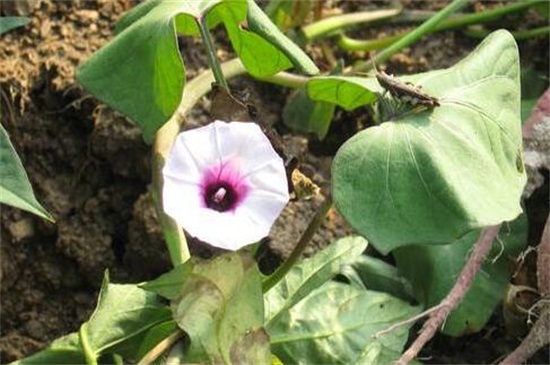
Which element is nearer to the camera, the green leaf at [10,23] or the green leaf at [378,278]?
the green leaf at [10,23]

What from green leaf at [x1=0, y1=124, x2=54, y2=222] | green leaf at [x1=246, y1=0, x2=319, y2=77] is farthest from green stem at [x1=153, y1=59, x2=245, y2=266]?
green leaf at [x1=0, y1=124, x2=54, y2=222]

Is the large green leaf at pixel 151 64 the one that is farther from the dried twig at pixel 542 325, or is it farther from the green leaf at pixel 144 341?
the dried twig at pixel 542 325

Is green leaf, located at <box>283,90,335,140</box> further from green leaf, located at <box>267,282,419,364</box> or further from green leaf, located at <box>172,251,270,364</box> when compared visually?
green leaf, located at <box>172,251,270,364</box>

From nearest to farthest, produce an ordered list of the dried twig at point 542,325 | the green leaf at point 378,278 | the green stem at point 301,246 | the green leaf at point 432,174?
the green leaf at point 432,174 < the green stem at point 301,246 < the dried twig at point 542,325 < the green leaf at point 378,278

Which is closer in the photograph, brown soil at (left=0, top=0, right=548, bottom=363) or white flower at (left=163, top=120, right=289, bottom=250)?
white flower at (left=163, top=120, right=289, bottom=250)

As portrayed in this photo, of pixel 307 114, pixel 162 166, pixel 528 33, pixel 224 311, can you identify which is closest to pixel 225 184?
pixel 224 311

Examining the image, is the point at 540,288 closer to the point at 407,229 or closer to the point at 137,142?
the point at 407,229

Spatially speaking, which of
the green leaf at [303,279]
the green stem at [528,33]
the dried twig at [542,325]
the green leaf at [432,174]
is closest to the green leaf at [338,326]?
the green leaf at [303,279]

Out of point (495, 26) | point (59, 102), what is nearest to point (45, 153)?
point (59, 102)
